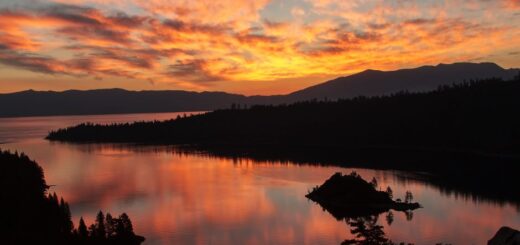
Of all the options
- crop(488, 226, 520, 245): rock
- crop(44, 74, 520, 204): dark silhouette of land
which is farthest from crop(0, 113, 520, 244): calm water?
crop(488, 226, 520, 245): rock

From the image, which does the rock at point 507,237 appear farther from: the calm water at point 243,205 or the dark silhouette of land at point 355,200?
the dark silhouette of land at point 355,200

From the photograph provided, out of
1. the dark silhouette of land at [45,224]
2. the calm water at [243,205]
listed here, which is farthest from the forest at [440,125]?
the dark silhouette of land at [45,224]

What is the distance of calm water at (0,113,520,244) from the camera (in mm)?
57594

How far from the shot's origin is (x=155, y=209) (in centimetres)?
7219

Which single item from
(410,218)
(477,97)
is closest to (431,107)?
(477,97)

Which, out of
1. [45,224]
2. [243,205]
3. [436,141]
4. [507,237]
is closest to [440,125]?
[436,141]

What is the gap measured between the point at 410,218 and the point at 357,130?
123599mm

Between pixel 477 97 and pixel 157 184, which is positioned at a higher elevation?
pixel 477 97

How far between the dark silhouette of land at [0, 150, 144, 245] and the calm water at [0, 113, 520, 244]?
3.50m

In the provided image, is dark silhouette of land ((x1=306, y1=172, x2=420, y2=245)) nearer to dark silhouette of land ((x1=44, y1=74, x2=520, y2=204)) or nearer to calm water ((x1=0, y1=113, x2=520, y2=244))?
calm water ((x1=0, y1=113, x2=520, y2=244))

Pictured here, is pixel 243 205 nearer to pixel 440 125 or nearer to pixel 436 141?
pixel 436 141

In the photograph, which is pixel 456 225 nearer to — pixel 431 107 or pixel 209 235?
pixel 209 235

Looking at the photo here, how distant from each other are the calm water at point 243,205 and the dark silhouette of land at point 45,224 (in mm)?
3503

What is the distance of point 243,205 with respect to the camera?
75.7m
